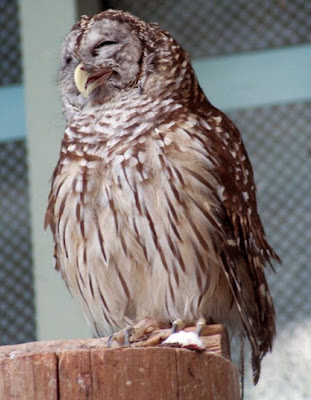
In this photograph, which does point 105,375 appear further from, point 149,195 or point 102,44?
point 102,44

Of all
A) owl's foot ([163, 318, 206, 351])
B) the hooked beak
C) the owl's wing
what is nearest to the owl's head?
the hooked beak

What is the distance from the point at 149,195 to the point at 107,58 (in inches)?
17.4

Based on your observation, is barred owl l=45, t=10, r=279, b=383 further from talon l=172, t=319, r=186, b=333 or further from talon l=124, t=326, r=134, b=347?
talon l=124, t=326, r=134, b=347

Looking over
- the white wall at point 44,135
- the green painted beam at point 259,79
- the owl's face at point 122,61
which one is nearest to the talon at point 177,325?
the owl's face at point 122,61

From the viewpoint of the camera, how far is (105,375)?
177 centimetres

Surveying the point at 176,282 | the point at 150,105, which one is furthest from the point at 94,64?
the point at 176,282

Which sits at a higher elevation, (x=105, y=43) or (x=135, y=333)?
(x=105, y=43)

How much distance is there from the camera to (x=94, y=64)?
2.76 meters

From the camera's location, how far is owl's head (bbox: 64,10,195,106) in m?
2.76

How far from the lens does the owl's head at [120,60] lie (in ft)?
9.05

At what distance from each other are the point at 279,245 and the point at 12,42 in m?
1.40

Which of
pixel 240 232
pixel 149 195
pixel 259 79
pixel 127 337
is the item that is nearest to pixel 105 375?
pixel 127 337

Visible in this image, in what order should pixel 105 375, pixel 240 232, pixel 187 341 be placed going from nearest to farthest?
pixel 105 375, pixel 187 341, pixel 240 232

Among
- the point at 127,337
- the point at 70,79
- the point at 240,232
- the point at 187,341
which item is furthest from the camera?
the point at 70,79
